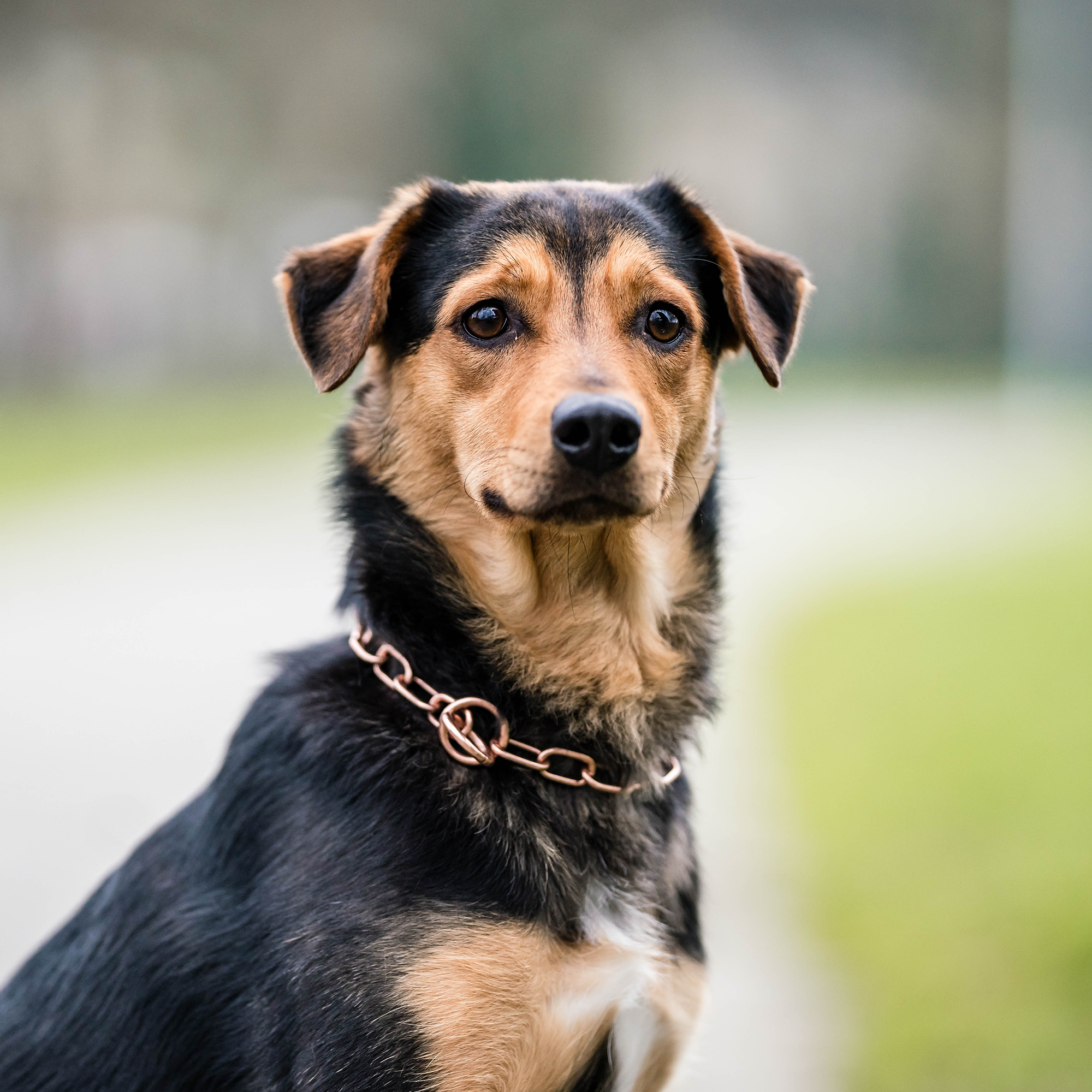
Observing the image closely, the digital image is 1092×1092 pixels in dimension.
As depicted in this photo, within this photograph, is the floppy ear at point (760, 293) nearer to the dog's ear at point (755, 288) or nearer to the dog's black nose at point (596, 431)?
the dog's ear at point (755, 288)

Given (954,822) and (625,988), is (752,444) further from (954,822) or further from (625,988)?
(625,988)

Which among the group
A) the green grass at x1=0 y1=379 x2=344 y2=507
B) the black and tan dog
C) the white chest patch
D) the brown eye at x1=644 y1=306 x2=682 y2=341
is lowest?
the green grass at x1=0 y1=379 x2=344 y2=507

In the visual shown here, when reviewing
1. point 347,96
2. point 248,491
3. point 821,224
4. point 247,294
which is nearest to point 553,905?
point 248,491

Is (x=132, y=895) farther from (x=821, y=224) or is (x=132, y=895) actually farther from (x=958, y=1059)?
(x=821, y=224)

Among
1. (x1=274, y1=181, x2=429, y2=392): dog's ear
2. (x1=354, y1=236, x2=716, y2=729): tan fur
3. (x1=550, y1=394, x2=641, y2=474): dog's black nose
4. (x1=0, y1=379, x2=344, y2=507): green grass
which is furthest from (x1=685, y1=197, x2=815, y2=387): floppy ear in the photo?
(x1=0, y1=379, x2=344, y2=507): green grass

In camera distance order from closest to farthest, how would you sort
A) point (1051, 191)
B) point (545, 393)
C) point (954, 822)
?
point (545, 393) < point (954, 822) < point (1051, 191)

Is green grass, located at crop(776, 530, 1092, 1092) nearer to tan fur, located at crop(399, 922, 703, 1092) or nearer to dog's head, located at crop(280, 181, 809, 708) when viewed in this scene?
tan fur, located at crop(399, 922, 703, 1092)

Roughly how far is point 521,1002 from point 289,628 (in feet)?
20.1

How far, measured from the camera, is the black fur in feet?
8.04

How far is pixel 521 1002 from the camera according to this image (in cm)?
249

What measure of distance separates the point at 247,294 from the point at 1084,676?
26152mm

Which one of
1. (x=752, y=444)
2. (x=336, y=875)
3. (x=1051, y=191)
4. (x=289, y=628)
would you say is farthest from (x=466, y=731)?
(x=1051, y=191)

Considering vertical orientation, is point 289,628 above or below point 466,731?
below

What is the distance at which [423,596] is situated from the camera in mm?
2967
